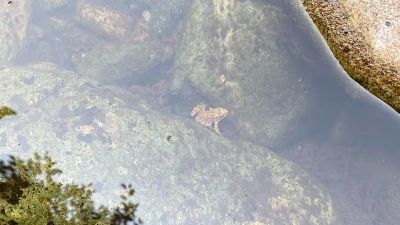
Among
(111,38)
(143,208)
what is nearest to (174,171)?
(143,208)

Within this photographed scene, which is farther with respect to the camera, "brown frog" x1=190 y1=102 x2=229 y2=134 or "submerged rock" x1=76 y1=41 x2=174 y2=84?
"submerged rock" x1=76 y1=41 x2=174 y2=84

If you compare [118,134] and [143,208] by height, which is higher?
[118,134]

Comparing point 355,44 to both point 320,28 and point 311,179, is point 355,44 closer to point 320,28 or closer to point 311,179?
point 320,28

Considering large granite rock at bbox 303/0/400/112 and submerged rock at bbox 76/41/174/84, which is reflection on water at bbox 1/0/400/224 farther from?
large granite rock at bbox 303/0/400/112

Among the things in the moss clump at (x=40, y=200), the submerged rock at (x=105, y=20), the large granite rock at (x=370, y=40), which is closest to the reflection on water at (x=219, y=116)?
the submerged rock at (x=105, y=20)

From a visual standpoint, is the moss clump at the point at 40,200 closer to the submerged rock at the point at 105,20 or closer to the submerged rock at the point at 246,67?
the submerged rock at the point at 246,67

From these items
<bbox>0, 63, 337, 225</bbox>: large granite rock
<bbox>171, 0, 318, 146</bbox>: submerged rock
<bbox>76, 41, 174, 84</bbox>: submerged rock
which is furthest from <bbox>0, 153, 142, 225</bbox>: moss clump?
<bbox>76, 41, 174, 84</bbox>: submerged rock
